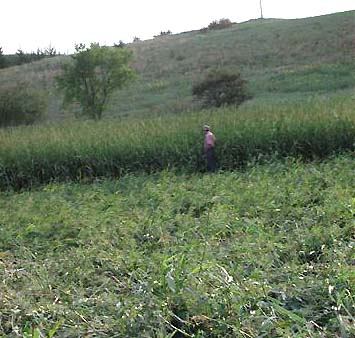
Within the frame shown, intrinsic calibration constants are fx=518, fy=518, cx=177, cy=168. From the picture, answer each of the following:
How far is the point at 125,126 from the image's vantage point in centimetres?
1449

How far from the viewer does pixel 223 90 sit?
25.6 meters

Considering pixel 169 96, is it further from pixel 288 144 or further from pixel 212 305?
pixel 212 305

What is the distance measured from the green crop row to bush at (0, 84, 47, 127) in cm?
1328

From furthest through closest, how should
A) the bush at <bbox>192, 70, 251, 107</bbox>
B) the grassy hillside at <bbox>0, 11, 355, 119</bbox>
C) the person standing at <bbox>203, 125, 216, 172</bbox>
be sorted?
the grassy hillside at <bbox>0, 11, 355, 119</bbox>
the bush at <bbox>192, 70, 251, 107</bbox>
the person standing at <bbox>203, 125, 216, 172</bbox>

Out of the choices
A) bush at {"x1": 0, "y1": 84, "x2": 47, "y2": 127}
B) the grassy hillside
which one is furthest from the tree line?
bush at {"x1": 0, "y1": 84, "x2": 47, "y2": 127}

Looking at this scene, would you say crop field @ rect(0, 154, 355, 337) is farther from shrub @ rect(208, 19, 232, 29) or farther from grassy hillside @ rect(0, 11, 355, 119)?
shrub @ rect(208, 19, 232, 29)

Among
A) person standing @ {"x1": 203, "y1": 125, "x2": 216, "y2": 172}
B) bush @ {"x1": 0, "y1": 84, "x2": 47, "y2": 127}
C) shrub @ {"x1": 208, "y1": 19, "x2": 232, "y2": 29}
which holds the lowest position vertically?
person standing @ {"x1": 203, "y1": 125, "x2": 216, "y2": 172}

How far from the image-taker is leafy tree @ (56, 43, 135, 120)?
24.0 metres

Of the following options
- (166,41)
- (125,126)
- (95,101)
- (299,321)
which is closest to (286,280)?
(299,321)

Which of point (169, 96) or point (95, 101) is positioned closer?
point (95, 101)

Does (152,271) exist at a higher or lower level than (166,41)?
lower

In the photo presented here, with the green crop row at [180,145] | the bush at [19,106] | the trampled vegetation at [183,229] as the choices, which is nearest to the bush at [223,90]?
the bush at [19,106]

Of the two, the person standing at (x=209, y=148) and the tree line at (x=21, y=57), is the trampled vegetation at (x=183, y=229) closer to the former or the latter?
the person standing at (x=209, y=148)

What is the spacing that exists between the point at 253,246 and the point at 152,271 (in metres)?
0.97
